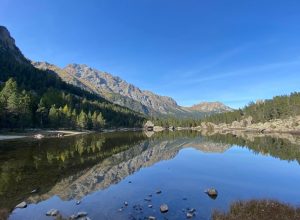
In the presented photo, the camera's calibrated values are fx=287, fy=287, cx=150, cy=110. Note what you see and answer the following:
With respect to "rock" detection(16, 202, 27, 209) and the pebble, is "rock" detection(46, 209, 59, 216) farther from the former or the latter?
the pebble

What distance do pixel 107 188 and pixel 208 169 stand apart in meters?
23.6

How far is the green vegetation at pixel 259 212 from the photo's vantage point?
877 inches

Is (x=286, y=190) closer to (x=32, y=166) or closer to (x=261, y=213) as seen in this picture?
(x=261, y=213)

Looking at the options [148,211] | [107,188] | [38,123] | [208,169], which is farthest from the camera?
[38,123]

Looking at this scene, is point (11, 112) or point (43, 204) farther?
point (11, 112)

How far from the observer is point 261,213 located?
23250 millimetres

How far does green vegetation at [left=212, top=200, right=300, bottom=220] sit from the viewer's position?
2228cm

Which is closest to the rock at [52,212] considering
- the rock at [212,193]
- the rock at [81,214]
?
the rock at [81,214]

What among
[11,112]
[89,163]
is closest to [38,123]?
[11,112]

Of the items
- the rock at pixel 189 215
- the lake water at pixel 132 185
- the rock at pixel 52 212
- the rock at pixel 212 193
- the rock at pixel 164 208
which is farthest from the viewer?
Result: the rock at pixel 212 193

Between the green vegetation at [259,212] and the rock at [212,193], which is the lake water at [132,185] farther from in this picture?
the green vegetation at [259,212]

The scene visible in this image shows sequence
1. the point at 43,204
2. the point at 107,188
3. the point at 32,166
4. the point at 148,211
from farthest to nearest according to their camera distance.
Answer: the point at 32,166, the point at 107,188, the point at 43,204, the point at 148,211

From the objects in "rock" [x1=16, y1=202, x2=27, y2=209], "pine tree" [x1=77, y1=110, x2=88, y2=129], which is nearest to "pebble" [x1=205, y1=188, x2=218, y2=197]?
"rock" [x1=16, y1=202, x2=27, y2=209]

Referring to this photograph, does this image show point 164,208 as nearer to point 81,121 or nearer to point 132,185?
point 132,185
